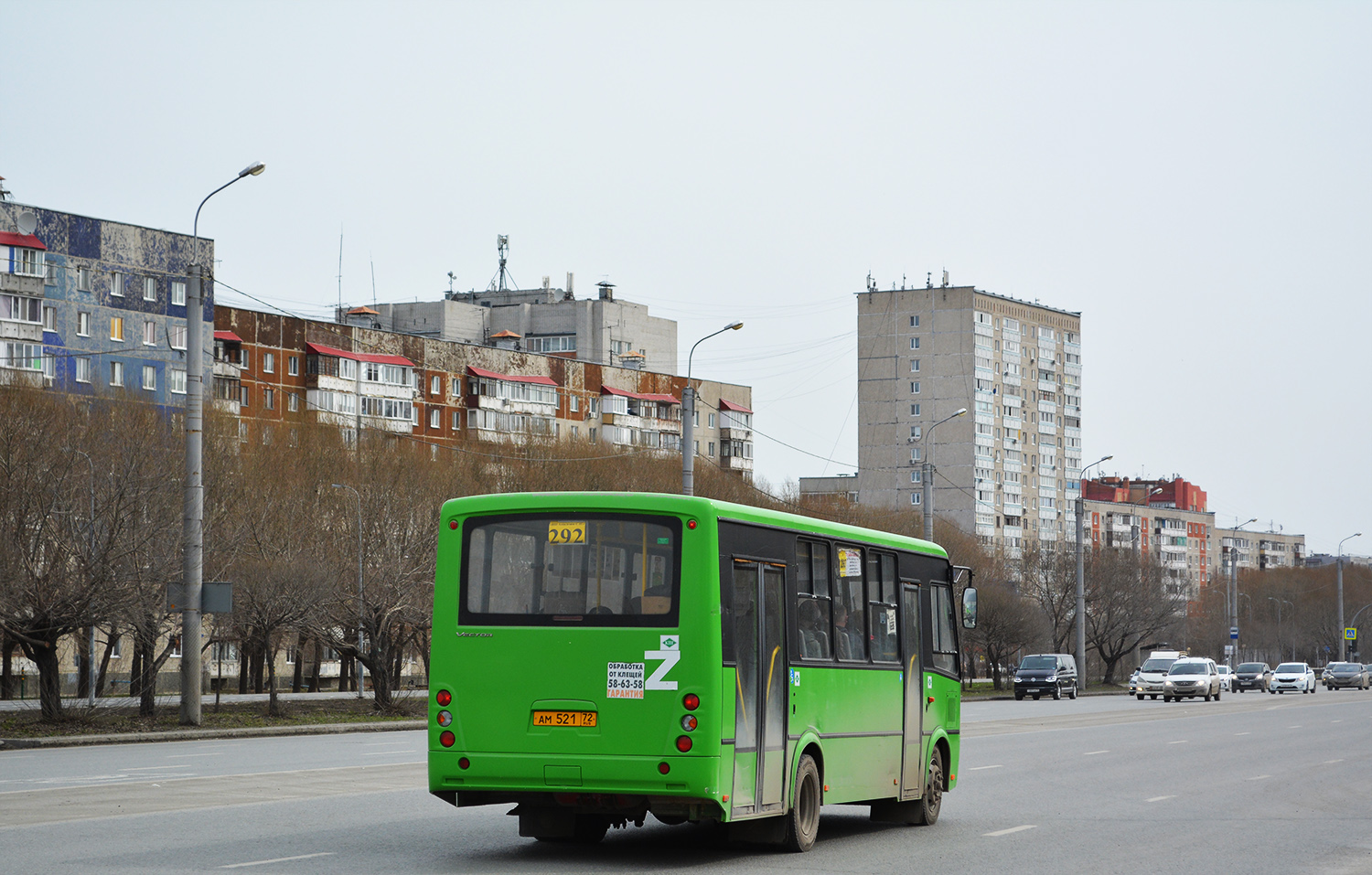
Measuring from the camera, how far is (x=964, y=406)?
143625 millimetres

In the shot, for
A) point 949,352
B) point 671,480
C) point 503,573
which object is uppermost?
point 949,352

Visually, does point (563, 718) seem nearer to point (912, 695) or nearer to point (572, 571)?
point (572, 571)

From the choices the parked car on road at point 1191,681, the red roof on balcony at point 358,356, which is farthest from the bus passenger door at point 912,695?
the red roof on balcony at point 358,356

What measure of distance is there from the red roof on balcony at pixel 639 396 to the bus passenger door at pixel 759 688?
98113 millimetres

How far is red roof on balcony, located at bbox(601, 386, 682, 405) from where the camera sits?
111 meters

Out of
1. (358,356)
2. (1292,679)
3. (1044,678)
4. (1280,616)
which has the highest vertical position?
(358,356)

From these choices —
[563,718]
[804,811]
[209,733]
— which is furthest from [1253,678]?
[563,718]

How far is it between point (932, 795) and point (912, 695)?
45.6 inches

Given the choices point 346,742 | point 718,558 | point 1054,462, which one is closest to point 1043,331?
point 1054,462

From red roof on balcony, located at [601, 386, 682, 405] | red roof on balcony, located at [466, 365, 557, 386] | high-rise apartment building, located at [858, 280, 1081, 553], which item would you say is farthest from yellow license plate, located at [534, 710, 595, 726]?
high-rise apartment building, located at [858, 280, 1081, 553]

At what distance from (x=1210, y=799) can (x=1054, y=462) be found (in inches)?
5521

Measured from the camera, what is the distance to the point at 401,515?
4822cm

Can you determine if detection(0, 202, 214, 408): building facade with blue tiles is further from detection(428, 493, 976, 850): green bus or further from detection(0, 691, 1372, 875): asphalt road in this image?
detection(428, 493, 976, 850): green bus

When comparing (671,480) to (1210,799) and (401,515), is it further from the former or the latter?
(1210,799)
